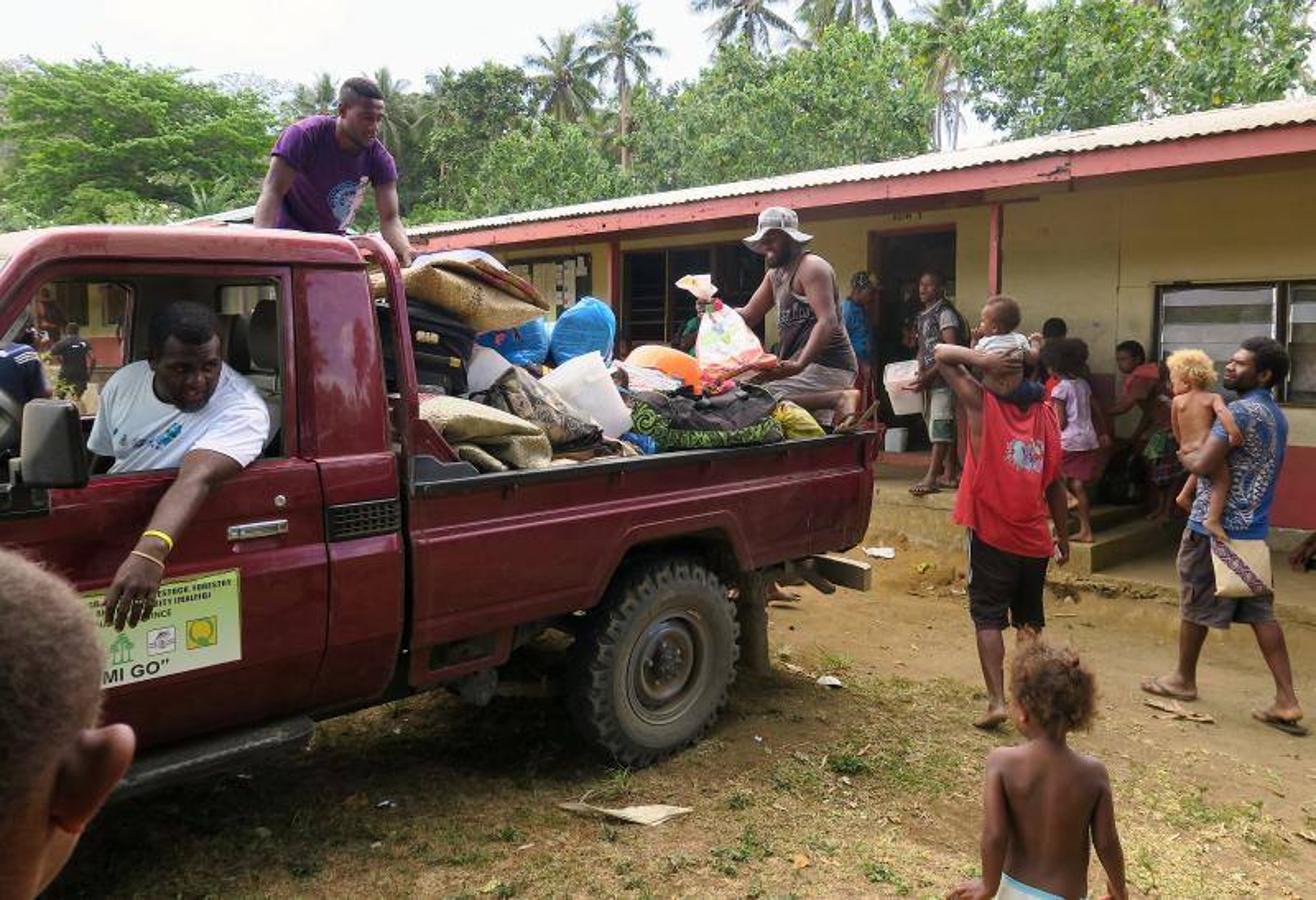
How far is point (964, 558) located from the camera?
25.2 ft

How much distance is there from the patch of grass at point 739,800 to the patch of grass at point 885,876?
527 millimetres

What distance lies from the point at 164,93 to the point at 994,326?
2649cm

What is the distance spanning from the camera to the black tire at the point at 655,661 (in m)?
3.78

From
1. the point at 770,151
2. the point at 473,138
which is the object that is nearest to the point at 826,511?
the point at 770,151

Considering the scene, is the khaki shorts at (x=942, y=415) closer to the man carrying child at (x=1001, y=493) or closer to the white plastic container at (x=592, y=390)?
the man carrying child at (x=1001, y=493)

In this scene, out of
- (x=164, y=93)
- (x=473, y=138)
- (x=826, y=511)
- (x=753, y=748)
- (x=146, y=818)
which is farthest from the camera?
(x=473, y=138)

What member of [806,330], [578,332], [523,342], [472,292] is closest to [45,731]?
[472,292]

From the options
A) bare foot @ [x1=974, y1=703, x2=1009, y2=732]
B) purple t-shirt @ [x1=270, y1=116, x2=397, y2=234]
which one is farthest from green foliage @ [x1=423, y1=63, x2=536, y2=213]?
bare foot @ [x1=974, y1=703, x2=1009, y2=732]

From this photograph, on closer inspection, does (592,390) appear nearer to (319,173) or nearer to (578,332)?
(578,332)

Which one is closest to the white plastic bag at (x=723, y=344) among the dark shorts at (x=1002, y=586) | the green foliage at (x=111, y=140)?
the dark shorts at (x=1002, y=586)

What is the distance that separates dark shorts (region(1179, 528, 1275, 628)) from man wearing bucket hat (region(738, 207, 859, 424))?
177 centimetres

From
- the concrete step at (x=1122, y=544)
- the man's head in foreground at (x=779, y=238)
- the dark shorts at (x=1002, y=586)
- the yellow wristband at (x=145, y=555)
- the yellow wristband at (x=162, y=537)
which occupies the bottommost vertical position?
the concrete step at (x=1122, y=544)

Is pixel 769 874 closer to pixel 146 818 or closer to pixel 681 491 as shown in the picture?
pixel 681 491

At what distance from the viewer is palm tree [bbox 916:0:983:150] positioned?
22109 millimetres
